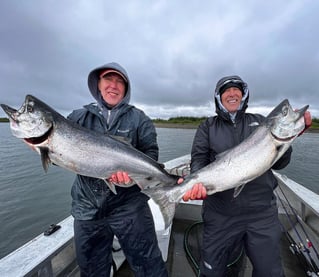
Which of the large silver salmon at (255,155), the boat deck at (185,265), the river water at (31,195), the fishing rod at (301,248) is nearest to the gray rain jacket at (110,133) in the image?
the large silver salmon at (255,155)

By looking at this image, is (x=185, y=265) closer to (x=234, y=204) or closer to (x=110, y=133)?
(x=234, y=204)

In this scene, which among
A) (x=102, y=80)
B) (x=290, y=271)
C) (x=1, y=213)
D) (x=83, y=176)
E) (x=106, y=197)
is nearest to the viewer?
(x=106, y=197)

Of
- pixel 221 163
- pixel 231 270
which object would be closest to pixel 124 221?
pixel 221 163

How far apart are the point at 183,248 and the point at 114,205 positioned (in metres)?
2.32

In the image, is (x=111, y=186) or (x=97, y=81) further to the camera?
(x=97, y=81)

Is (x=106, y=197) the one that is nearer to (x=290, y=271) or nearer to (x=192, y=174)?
(x=192, y=174)

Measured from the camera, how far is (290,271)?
130 inches

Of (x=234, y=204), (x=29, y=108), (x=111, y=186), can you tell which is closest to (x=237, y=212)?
(x=234, y=204)

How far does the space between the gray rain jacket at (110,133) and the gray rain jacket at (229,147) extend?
65 centimetres

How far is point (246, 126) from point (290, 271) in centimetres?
253

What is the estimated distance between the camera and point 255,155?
2254 millimetres

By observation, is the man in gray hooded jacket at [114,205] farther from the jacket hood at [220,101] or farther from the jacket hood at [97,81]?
the jacket hood at [220,101]

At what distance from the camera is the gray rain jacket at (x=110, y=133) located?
222 centimetres

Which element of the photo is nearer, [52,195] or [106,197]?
[106,197]
